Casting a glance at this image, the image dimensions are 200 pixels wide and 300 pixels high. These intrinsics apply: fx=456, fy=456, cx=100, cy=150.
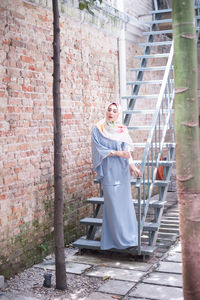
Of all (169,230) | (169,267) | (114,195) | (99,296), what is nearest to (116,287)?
(99,296)

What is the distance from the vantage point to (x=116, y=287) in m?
4.55

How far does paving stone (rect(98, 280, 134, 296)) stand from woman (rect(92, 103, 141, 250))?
2.50ft

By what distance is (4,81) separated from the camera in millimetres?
4867

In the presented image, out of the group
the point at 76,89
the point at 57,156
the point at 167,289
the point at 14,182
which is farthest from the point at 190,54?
the point at 76,89

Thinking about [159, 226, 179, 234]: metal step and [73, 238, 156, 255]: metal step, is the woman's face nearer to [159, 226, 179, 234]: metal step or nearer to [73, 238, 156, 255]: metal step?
[73, 238, 156, 255]: metal step

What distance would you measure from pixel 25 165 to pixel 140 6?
4.95m

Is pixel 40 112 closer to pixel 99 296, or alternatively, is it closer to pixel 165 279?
pixel 99 296

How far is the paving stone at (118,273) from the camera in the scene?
4.82 metres

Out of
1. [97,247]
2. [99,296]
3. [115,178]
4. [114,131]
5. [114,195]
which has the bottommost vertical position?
[99,296]

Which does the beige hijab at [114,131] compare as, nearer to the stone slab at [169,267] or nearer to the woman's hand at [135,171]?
the woman's hand at [135,171]

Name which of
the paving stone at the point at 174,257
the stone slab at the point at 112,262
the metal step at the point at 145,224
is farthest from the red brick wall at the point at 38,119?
the paving stone at the point at 174,257

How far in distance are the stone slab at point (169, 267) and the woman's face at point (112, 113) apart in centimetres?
179

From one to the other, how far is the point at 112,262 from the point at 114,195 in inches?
31.0

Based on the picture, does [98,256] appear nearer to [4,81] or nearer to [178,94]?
[4,81]
